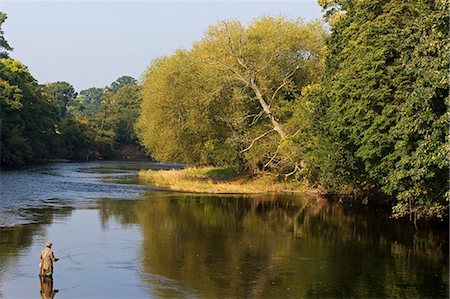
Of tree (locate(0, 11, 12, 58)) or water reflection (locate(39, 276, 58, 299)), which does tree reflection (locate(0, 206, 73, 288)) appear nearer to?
water reflection (locate(39, 276, 58, 299))

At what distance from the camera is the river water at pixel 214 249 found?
2162 cm

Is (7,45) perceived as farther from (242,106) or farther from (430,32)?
(430,32)

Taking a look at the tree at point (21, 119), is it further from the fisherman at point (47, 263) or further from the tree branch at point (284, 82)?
the fisherman at point (47, 263)

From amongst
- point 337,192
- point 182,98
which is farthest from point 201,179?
point 337,192

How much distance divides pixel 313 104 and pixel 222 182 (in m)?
18.4

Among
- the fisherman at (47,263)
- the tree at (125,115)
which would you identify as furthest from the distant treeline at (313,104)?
the tree at (125,115)

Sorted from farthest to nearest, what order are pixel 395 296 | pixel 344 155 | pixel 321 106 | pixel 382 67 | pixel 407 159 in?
pixel 321 106
pixel 344 155
pixel 382 67
pixel 407 159
pixel 395 296

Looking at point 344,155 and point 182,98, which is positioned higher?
point 182,98

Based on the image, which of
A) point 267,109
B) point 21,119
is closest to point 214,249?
point 267,109

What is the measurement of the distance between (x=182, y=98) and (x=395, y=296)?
140 feet

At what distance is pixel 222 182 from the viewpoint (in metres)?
60.0

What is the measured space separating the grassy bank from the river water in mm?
6515

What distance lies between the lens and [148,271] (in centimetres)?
2378

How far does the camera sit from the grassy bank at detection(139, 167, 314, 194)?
54.3 m
